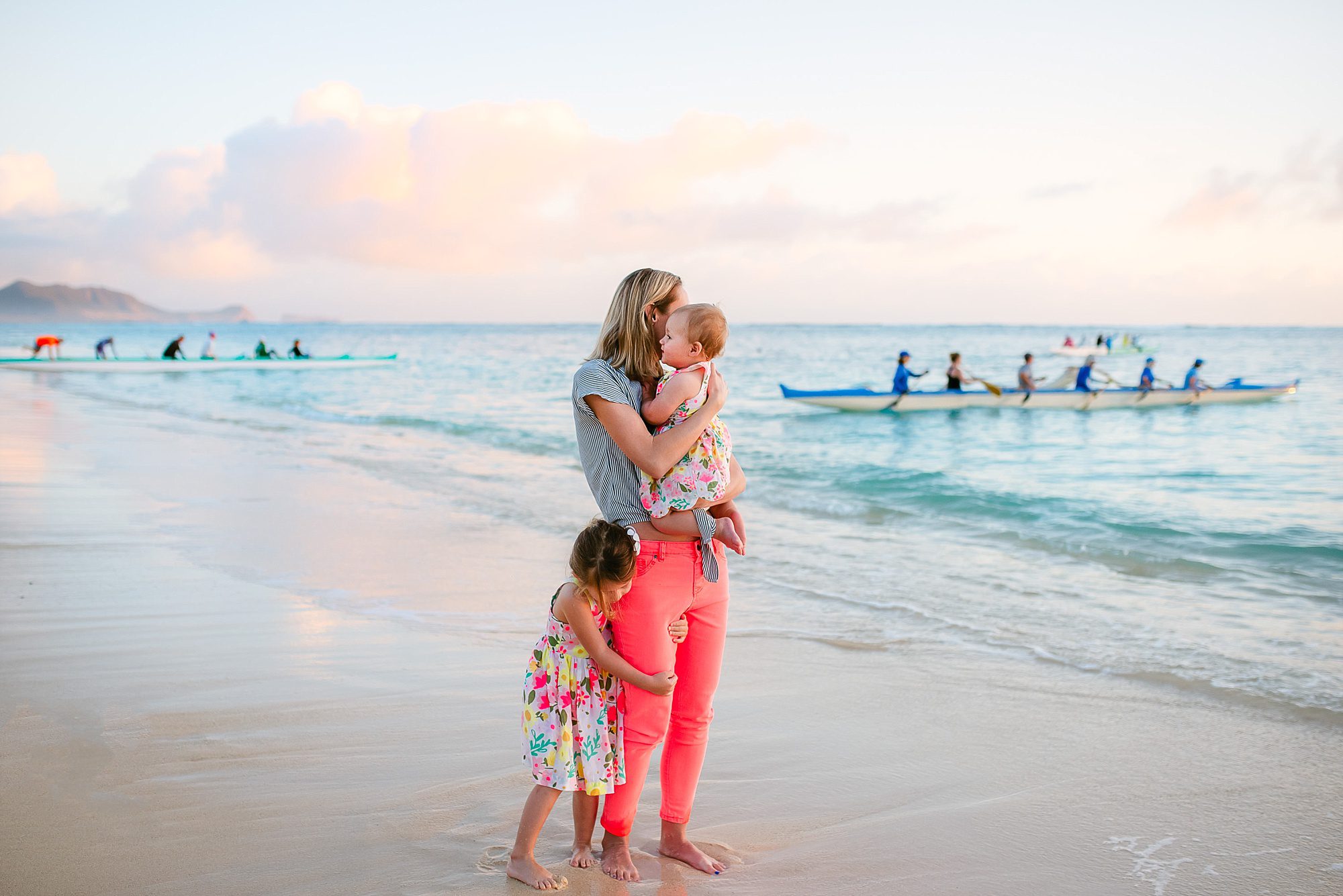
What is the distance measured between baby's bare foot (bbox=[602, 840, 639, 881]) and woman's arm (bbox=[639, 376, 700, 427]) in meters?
1.20

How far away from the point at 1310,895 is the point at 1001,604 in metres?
3.46

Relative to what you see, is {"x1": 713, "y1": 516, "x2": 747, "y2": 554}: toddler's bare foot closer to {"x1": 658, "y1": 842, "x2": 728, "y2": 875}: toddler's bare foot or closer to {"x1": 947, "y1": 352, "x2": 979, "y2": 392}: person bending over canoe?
{"x1": 658, "y1": 842, "x2": 728, "y2": 875}: toddler's bare foot

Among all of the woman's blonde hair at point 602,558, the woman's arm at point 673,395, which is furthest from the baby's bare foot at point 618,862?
the woman's arm at point 673,395

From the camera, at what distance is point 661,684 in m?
2.49

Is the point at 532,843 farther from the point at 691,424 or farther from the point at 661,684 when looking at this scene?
the point at 691,424

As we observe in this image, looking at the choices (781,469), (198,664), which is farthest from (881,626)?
(781,469)

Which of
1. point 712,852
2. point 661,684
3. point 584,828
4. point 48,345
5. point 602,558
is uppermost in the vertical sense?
point 48,345

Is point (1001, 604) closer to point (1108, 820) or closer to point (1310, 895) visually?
point (1108, 820)

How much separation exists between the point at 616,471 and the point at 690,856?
3.73 feet

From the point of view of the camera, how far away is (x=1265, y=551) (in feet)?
27.7

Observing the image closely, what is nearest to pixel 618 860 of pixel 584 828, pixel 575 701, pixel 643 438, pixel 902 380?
pixel 584 828

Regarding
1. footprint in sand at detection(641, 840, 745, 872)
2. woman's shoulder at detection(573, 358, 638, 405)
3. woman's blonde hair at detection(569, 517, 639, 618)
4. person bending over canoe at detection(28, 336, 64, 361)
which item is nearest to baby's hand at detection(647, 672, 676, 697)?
woman's blonde hair at detection(569, 517, 639, 618)

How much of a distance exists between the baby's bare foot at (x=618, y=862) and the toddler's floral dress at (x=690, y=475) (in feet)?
3.08

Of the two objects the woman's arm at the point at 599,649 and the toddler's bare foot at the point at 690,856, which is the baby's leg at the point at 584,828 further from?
the woman's arm at the point at 599,649
